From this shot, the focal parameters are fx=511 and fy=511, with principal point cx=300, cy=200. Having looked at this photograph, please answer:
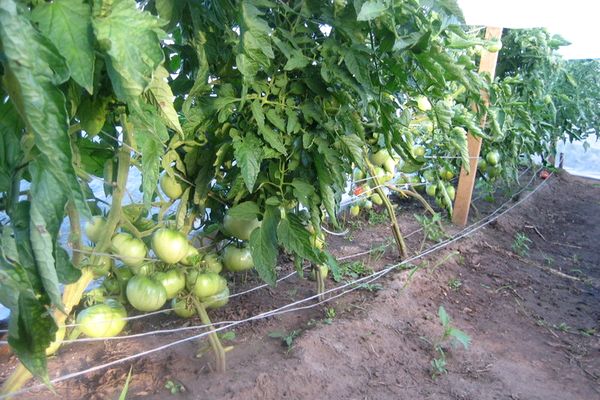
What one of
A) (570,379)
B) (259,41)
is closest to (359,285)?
(570,379)

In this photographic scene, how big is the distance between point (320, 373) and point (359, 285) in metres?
0.65

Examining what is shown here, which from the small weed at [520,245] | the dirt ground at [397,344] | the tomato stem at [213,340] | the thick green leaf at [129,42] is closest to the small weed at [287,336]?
the dirt ground at [397,344]

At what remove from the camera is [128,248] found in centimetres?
130

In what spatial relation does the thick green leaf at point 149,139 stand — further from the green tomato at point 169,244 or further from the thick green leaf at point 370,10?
the thick green leaf at point 370,10

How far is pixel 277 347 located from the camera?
167cm

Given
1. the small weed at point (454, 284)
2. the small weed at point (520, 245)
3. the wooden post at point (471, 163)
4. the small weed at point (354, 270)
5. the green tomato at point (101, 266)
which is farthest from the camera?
the small weed at point (520, 245)

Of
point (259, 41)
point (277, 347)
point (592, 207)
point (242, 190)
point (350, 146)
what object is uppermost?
point (259, 41)

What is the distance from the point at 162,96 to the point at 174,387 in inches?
33.2

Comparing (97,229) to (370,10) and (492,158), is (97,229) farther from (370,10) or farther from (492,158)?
(492,158)

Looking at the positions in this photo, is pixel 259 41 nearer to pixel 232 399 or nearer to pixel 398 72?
pixel 398 72

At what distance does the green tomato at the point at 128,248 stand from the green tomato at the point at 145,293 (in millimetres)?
54

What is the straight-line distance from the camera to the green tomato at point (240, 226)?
152 centimetres

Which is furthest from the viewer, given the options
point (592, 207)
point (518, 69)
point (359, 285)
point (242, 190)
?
point (592, 207)

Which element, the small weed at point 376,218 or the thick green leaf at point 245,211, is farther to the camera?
the small weed at point 376,218
